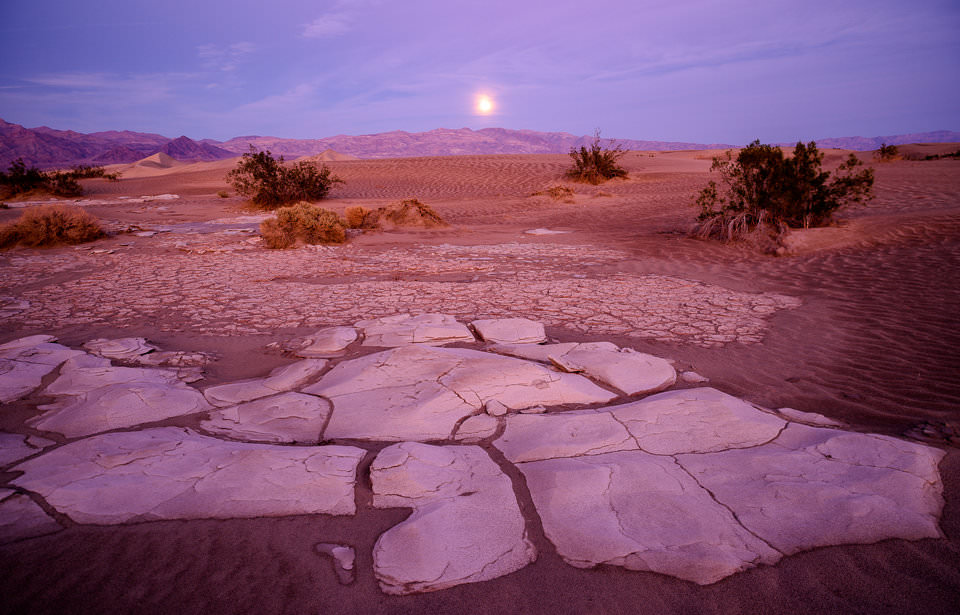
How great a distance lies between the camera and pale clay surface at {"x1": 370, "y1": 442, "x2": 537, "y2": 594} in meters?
1.51

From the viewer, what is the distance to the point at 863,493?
1.76 meters

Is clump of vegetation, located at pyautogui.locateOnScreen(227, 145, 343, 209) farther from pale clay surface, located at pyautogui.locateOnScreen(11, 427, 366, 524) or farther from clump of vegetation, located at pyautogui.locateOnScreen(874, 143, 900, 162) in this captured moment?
clump of vegetation, located at pyautogui.locateOnScreen(874, 143, 900, 162)

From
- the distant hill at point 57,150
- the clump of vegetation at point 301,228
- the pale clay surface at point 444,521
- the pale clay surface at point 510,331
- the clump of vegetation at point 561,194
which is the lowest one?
the pale clay surface at point 444,521

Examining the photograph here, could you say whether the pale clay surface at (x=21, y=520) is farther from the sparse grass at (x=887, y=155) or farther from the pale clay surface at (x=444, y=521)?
→ the sparse grass at (x=887, y=155)

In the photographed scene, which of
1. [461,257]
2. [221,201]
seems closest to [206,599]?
[461,257]

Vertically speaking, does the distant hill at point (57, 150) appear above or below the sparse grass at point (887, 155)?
above

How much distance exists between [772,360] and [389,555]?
313 centimetres

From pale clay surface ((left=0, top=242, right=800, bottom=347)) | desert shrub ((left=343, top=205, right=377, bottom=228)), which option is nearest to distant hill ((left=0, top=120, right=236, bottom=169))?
desert shrub ((left=343, top=205, right=377, bottom=228))

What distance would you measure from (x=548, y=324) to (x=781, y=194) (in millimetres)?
5985

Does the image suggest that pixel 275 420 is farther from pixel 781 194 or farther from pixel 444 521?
pixel 781 194

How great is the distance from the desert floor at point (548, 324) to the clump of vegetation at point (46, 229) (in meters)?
0.38

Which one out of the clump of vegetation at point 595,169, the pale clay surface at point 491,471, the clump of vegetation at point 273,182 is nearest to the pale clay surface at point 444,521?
the pale clay surface at point 491,471

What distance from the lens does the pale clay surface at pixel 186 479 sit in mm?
1738

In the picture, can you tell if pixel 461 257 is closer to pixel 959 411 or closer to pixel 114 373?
pixel 114 373
